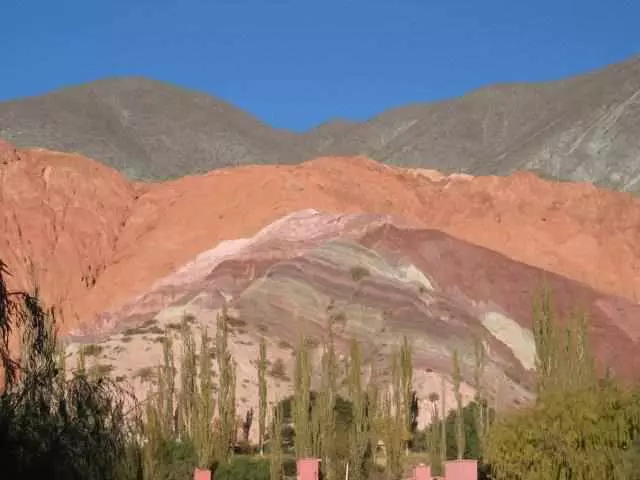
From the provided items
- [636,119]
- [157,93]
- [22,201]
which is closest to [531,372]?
[22,201]

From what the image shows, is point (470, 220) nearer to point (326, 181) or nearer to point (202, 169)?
point (326, 181)

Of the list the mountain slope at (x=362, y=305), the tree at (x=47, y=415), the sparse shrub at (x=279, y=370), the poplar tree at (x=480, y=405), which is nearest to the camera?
the tree at (x=47, y=415)

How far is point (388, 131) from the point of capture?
180 metres

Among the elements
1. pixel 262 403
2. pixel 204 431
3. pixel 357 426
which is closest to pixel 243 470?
pixel 204 431

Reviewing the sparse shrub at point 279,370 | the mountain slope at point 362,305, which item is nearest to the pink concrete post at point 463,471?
the mountain slope at point 362,305

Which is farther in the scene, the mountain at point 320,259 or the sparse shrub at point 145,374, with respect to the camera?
the mountain at point 320,259

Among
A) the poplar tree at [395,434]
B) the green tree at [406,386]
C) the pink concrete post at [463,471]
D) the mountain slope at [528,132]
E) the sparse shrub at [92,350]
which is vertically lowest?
the pink concrete post at [463,471]

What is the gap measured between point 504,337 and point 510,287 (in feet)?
16.9

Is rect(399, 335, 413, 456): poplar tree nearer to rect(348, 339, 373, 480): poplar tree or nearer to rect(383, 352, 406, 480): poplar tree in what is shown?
rect(383, 352, 406, 480): poplar tree

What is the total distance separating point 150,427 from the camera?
32.9 metres

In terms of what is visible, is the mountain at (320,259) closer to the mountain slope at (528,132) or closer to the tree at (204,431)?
the tree at (204,431)

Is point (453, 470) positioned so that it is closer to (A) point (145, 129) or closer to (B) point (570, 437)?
(B) point (570, 437)

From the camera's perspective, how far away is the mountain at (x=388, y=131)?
421ft

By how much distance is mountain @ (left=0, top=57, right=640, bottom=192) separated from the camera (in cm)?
12838
